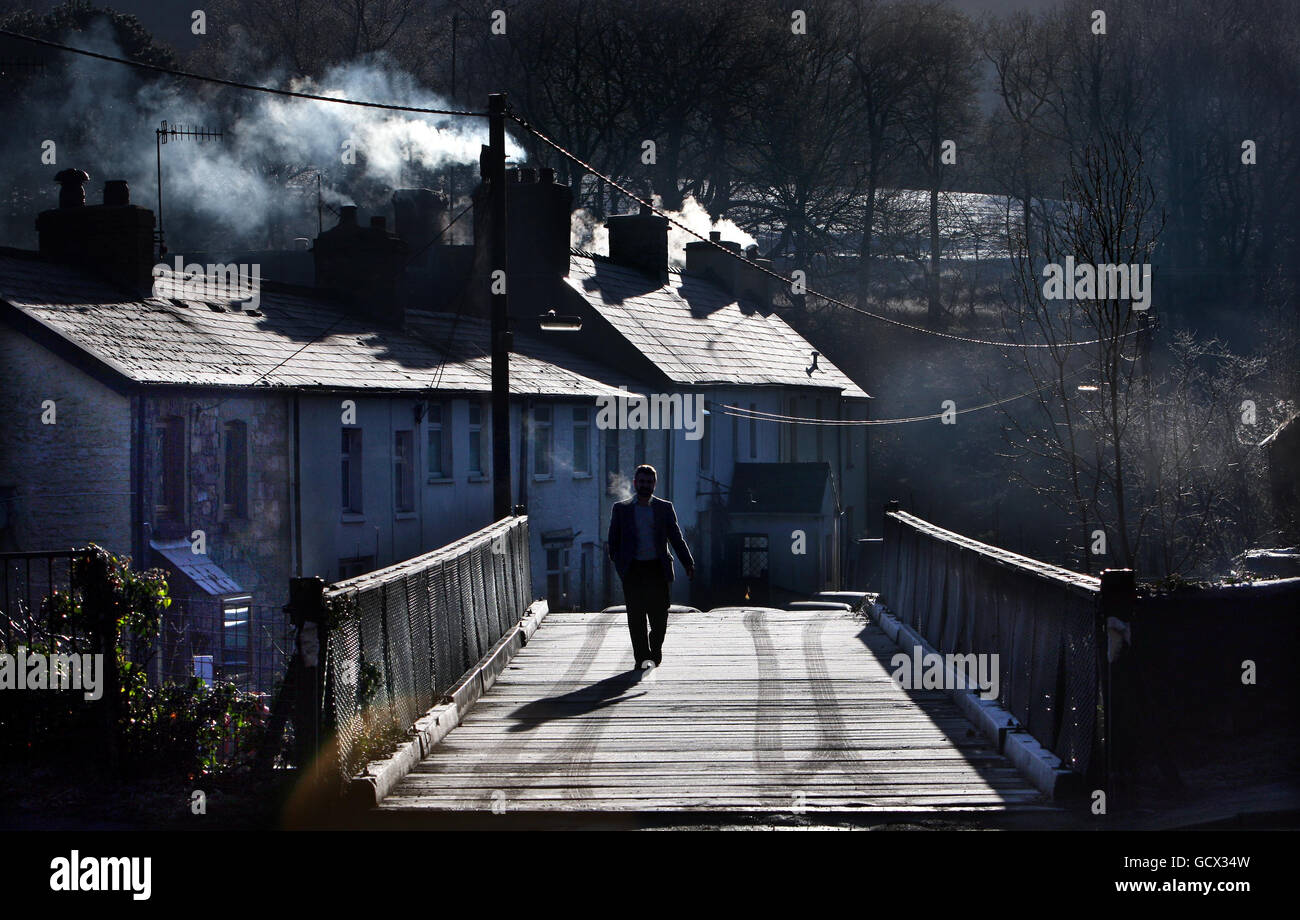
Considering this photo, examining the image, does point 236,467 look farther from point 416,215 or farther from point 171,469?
point 416,215

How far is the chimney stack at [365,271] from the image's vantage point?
35906mm

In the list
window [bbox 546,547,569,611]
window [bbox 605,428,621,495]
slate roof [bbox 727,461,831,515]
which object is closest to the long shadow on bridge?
window [bbox 546,547,569,611]

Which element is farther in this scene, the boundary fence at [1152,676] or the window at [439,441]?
the window at [439,441]

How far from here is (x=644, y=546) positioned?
14.7 m

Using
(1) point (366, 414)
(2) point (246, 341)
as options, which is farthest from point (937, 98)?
(2) point (246, 341)

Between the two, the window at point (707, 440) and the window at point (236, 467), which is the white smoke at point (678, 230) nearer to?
the window at point (707, 440)

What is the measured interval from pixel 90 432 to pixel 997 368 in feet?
145

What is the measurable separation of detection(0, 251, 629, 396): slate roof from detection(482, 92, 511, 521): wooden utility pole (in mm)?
5160

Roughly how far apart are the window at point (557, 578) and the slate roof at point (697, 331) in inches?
271

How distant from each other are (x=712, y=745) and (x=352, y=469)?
18966 millimetres

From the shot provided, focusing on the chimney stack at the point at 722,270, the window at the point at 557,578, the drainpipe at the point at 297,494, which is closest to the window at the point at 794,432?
the chimney stack at the point at 722,270
